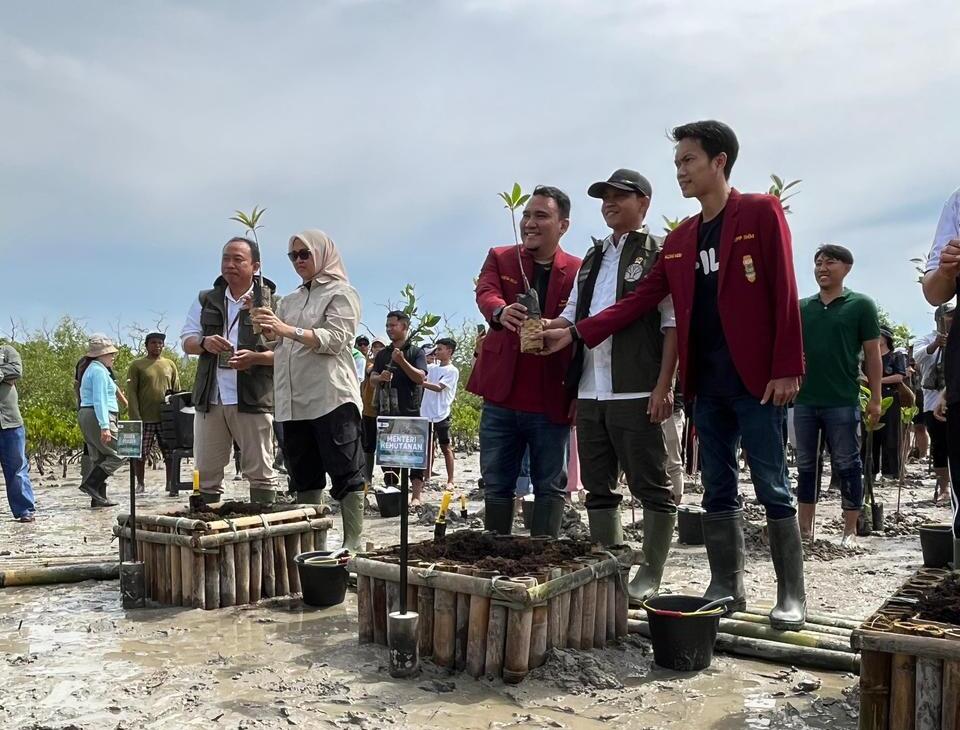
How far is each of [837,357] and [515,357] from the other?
2577 millimetres

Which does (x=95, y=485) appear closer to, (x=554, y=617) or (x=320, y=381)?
(x=320, y=381)

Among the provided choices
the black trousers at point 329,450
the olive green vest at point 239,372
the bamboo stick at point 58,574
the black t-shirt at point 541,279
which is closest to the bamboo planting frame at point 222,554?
the black trousers at point 329,450

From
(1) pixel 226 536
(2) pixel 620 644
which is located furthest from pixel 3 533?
(2) pixel 620 644

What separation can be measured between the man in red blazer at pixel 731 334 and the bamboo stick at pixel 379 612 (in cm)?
147

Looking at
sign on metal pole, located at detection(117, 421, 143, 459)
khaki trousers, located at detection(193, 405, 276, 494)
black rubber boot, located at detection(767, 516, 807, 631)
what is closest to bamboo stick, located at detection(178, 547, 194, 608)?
sign on metal pole, located at detection(117, 421, 143, 459)

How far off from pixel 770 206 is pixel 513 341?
141cm

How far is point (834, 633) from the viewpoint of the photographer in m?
3.68

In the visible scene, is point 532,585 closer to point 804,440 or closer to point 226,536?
point 226,536

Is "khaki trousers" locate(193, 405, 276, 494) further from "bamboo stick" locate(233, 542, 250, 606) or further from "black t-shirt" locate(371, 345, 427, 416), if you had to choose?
"black t-shirt" locate(371, 345, 427, 416)

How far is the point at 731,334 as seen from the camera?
3719 millimetres

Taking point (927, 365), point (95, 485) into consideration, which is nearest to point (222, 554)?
point (95, 485)

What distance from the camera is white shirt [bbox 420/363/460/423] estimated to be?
34.2 ft

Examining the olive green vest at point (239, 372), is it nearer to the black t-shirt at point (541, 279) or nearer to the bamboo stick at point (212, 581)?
the bamboo stick at point (212, 581)

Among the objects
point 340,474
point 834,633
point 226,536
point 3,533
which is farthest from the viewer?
point 3,533
